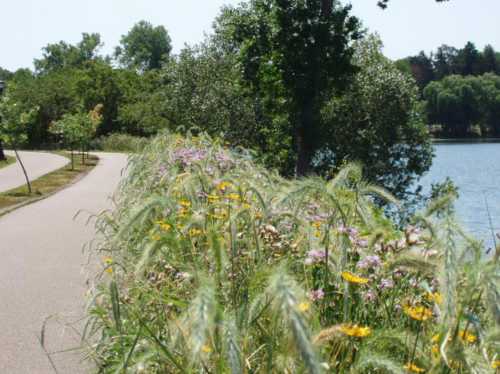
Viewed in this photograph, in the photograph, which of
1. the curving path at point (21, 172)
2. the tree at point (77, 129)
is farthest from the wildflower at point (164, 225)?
the tree at point (77, 129)

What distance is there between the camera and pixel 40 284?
6.97 meters

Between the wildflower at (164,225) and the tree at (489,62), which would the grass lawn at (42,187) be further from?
the tree at (489,62)

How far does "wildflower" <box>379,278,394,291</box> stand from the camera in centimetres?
310

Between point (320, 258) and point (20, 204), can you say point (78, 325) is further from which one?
point (20, 204)

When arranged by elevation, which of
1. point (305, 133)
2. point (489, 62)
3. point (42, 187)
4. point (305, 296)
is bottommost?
point (42, 187)

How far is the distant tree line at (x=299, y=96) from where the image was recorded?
62.0ft

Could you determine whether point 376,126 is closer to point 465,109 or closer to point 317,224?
point 317,224

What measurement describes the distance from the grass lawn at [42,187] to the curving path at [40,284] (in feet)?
3.82

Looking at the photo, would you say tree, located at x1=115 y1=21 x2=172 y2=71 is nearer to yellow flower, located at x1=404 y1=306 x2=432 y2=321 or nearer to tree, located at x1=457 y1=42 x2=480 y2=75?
tree, located at x1=457 y1=42 x2=480 y2=75

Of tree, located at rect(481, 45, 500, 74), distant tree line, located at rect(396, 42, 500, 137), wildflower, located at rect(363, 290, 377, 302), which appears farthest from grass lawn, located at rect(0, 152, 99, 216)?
tree, located at rect(481, 45, 500, 74)

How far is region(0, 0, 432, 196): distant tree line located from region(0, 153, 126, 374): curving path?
9.95 ft

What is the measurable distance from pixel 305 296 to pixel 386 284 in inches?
45.7

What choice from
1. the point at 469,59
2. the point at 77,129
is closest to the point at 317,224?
the point at 77,129

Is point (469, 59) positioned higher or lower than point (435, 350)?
higher
